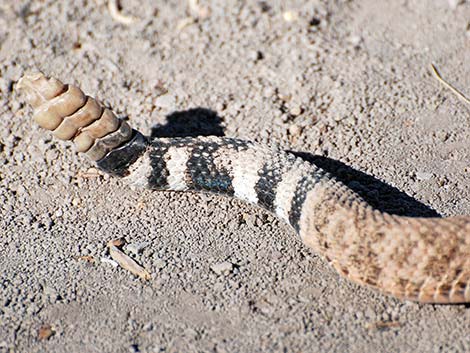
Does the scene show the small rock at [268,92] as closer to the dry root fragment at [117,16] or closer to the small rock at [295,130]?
the small rock at [295,130]

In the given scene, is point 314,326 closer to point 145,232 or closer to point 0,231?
point 145,232

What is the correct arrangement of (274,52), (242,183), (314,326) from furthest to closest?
1. (274,52)
2. (242,183)
3. (314,326)

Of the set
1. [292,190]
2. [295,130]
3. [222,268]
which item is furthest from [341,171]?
[222,268]

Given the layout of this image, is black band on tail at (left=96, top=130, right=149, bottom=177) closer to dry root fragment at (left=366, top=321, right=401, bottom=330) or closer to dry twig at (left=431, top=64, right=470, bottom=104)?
dry root fragment at (left=366, top=321, right=401, bottom=330)

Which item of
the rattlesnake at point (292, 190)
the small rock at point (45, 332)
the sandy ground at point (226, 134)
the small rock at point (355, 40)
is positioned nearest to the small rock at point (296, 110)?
the sandy ground at point (226, 134)

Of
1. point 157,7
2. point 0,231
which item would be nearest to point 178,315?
point 0,231

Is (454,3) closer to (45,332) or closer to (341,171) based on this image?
(341,171)
